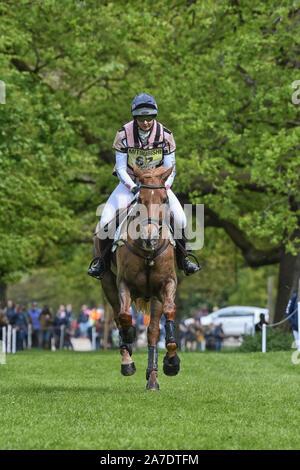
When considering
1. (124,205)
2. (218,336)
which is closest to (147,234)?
(124,205)

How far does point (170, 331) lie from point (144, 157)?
2.47 m

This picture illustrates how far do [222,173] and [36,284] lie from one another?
50.8 meters

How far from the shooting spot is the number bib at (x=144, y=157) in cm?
1292

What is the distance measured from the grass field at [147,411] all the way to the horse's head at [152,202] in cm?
203

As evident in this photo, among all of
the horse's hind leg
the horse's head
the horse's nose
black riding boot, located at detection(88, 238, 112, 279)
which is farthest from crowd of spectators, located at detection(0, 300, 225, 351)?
the horse's nose

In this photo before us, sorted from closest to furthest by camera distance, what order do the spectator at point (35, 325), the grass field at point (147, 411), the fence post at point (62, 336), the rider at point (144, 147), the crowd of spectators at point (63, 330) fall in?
1. the grass field at point (147, 411)
2. the rider at point (144, 147)
3. the crowd of spectators at point (63, 330)
4. the spectator at point (35, 325)
5. the fence post at point (62, 336)

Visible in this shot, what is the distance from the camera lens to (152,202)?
1191cm

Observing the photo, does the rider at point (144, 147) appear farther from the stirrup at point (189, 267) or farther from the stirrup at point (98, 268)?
the stirrup at point (98, 268)

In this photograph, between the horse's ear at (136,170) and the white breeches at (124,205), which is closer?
the horse's ear at (136,170)

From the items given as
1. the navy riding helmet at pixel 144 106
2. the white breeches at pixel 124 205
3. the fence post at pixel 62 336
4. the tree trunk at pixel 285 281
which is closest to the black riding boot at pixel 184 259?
the white breeches at pixel 124 205

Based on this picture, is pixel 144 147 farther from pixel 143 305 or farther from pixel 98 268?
pixel 143 305

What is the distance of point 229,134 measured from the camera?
30141mm
